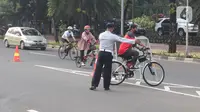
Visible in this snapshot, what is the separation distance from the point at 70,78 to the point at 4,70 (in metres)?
3.33

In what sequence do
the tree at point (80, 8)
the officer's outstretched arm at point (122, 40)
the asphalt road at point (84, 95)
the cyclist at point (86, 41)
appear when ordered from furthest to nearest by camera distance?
1. the tree at point (80, 8)
2. the cyclist at point (86, 41)
3. the officer's outstretched arm at point (122, 40)
4. the asphalt road at point (84, 95)

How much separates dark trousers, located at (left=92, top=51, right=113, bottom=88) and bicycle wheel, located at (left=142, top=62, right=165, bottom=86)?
4.11 feet

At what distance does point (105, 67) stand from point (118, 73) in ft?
3.10

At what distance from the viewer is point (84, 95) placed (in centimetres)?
960

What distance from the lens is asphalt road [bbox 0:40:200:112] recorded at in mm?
8180

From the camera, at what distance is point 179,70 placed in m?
15.4

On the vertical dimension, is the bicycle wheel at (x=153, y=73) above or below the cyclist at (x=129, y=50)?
below

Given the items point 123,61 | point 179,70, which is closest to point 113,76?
point 123,61

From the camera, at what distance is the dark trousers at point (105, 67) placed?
10328mm

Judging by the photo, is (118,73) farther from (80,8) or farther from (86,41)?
(80,8)

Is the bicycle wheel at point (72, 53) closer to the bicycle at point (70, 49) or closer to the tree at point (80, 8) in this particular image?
the bicycle at point (70, 49)

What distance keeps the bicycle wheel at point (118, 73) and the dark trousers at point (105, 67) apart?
77cm

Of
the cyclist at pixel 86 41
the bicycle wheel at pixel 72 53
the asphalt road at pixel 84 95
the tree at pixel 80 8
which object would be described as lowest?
the asphalt road at pixel 84 95

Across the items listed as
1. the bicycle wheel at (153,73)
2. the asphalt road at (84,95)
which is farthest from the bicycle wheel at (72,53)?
the bicycle wheel at (153,73)
